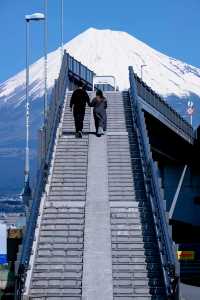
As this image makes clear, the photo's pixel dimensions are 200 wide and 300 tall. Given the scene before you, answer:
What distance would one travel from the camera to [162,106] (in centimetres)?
4984

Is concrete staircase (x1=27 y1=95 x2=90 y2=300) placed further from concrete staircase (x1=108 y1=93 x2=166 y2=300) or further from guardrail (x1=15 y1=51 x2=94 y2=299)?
concrete staircase (x1=108 y1=93 x2=166 y2=300)

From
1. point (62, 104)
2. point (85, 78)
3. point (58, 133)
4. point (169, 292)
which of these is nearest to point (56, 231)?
point (169, 292)

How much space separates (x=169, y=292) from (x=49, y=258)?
314 cm

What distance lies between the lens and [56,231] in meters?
23.0

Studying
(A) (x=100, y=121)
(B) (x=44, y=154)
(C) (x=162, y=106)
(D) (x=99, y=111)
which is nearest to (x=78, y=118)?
(D) (x=99, y=111)

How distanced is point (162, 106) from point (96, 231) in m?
27.5

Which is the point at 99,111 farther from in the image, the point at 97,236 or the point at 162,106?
the point at 162,106

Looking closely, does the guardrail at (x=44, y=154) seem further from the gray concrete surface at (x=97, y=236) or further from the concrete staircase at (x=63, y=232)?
the gray concrete surface at (x=97, y=236)

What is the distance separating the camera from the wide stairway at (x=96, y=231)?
813 inches

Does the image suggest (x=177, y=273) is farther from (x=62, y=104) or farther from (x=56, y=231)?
(x=62, y=104)

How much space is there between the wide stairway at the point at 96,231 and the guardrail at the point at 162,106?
44.1 ft

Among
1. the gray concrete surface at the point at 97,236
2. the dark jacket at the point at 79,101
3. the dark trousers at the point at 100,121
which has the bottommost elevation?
the gray concrete surface at the point at 97,236

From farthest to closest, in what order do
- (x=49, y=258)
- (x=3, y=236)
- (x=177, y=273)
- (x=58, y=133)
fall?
(x=58, y=133), (x=3, y=236), (x=49, y=258), (x=177, y=273)

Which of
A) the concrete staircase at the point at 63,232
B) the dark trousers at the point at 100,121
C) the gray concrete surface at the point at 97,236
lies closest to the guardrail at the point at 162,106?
the dark trousers at the point at 100,121
